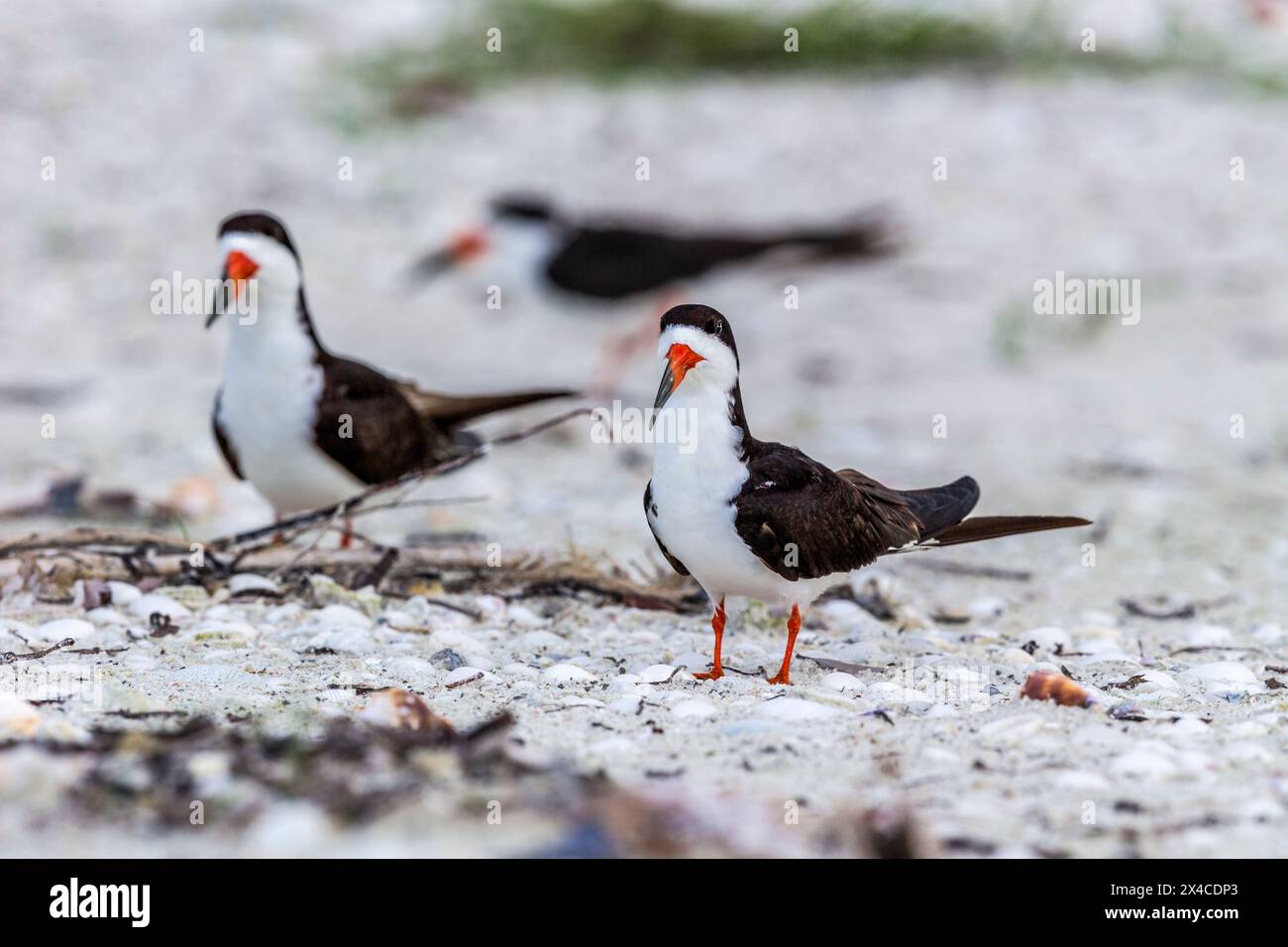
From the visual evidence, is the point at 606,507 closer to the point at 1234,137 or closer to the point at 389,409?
the point at 389,409

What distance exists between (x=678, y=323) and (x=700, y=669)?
2.65 ft

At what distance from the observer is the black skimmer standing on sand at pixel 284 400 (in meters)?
4.55

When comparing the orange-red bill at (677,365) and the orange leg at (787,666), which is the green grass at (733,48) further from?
the orange leg at (787,666)

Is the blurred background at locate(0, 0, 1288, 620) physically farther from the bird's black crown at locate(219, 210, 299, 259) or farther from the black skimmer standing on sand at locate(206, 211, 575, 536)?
the bird's black crown at locate(219, 210, 299, 259)

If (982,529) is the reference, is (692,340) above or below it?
above

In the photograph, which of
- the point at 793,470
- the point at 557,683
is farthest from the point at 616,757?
the point at 793,470

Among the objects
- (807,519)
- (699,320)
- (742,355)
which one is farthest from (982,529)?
(742,355)

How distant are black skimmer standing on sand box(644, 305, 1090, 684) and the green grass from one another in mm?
6991

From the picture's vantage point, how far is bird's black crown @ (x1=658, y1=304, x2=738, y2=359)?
11.4 ft

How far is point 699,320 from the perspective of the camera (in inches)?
137

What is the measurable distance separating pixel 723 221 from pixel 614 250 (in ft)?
3.15

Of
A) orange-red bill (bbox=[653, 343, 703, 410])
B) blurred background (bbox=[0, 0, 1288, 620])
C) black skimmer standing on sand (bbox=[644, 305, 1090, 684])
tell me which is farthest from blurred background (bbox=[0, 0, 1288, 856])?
orange-red bill (bbox=[653, 343, 703, 410])

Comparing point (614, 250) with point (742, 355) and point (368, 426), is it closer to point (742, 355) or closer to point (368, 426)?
point (742, 355)
